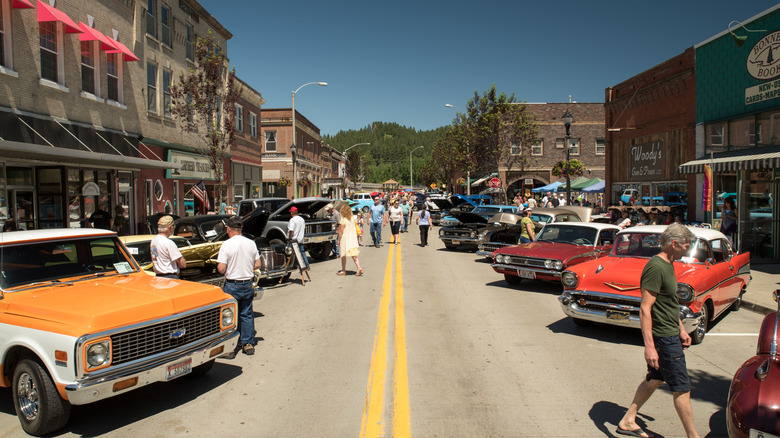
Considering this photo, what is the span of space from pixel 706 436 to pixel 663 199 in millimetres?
19156

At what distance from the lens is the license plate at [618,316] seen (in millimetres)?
7137

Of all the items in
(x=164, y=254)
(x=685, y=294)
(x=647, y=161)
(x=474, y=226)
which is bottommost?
(x=685, y=294)

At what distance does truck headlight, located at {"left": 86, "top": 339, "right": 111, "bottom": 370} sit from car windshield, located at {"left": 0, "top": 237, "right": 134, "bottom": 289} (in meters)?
1.64

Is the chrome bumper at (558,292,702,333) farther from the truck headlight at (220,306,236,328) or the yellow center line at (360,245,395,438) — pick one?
the truck headlight at (220,306,236,328)

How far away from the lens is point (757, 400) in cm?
340

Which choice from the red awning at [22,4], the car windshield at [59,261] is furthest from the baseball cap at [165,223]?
the red awning at [22,4]

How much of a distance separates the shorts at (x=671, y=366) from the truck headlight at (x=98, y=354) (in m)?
4.69

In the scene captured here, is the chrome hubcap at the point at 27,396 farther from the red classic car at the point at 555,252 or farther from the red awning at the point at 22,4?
the red awning at the point at 22,4

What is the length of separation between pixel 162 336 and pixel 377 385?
7.43 ft

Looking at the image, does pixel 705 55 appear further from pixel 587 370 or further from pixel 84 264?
pixel 84 264

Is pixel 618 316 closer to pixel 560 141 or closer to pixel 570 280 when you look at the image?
pixel 570 280

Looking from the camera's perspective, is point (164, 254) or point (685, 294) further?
point (164, 254)


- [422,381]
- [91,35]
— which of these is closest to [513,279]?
[422,381]

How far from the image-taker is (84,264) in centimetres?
608
